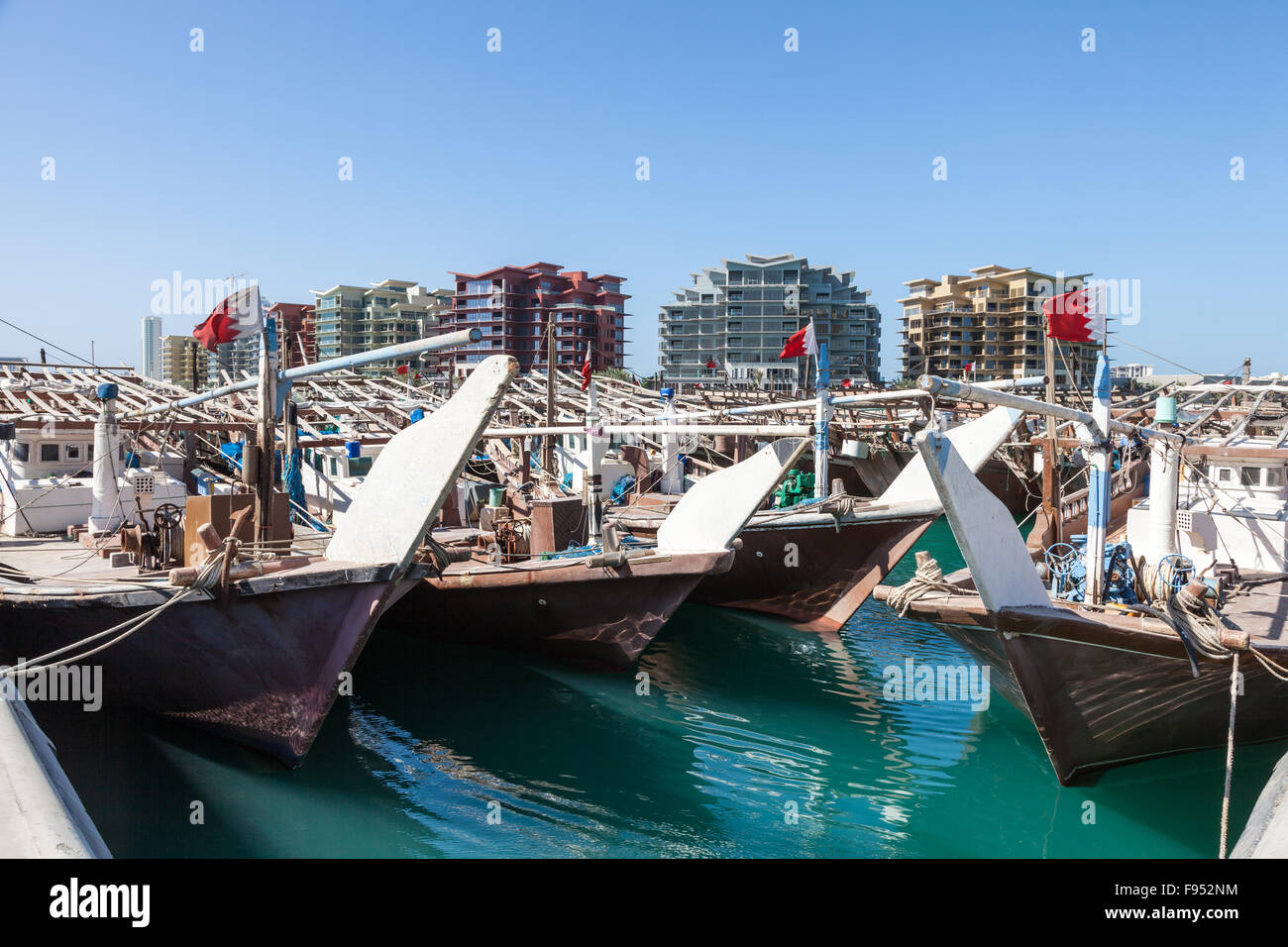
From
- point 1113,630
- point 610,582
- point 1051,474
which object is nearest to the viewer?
point 1113,630

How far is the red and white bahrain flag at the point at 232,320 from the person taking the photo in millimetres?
15297

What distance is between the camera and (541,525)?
659 inches

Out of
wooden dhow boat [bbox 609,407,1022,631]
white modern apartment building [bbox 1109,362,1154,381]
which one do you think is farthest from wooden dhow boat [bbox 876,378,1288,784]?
white modern apartment building [bbox 1109,362,1154,381]

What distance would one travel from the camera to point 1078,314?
40.6ft

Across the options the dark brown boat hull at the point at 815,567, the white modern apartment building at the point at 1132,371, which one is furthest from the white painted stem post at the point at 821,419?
the white modern apartment building at the point at 1132,371

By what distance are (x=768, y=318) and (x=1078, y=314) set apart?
89.4 m

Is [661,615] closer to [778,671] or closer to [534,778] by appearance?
[778,671]

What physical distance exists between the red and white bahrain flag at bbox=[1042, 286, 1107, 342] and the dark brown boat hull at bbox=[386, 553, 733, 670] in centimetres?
599

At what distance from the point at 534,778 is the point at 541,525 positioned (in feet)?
19.9

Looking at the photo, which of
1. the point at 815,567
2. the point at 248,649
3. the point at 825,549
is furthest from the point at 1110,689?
the point at 248,649

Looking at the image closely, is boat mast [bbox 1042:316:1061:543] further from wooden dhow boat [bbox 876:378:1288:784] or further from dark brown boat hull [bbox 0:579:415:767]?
dark brown boat hull [bbox 0:579:415:767]

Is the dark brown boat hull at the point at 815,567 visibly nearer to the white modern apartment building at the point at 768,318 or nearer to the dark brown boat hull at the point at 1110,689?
the dark brown boat hull at the point at 1110,689

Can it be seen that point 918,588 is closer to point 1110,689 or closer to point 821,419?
point 1110,689
